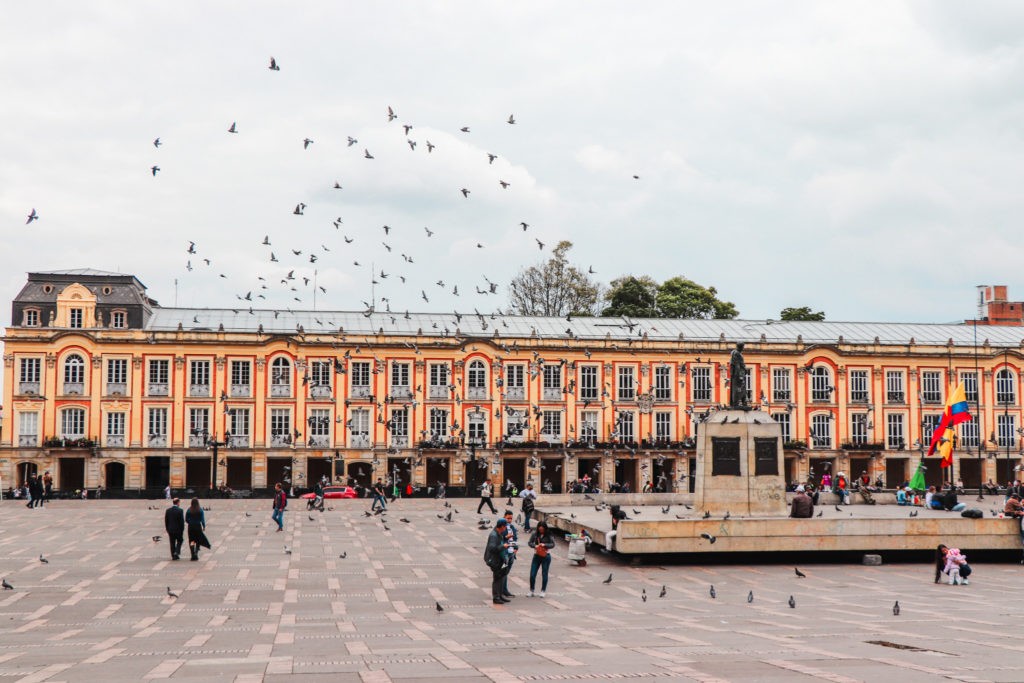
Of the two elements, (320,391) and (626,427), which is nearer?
(320,391)

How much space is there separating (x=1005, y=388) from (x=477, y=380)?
120 feet

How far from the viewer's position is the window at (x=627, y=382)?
68.8 metres

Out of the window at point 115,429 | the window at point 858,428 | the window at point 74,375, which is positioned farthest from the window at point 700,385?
the window at point 74,375

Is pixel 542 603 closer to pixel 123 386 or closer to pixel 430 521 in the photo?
pixel 430 521

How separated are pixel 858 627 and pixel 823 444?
55939 millimetres

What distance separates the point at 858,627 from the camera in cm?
1684

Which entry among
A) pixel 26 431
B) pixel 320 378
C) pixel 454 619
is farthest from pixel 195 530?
pixel 26 431

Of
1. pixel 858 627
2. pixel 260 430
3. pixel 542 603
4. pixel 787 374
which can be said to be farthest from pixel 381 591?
pixel 787 374

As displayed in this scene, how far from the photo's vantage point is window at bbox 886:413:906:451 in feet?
233

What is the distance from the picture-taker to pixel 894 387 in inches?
2810

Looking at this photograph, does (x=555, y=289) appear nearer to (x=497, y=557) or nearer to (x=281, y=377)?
(x=281, y=377)

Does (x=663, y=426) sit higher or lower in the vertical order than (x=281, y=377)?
lower

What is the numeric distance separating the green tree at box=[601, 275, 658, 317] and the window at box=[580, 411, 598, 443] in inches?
745

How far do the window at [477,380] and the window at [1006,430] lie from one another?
116 ft
